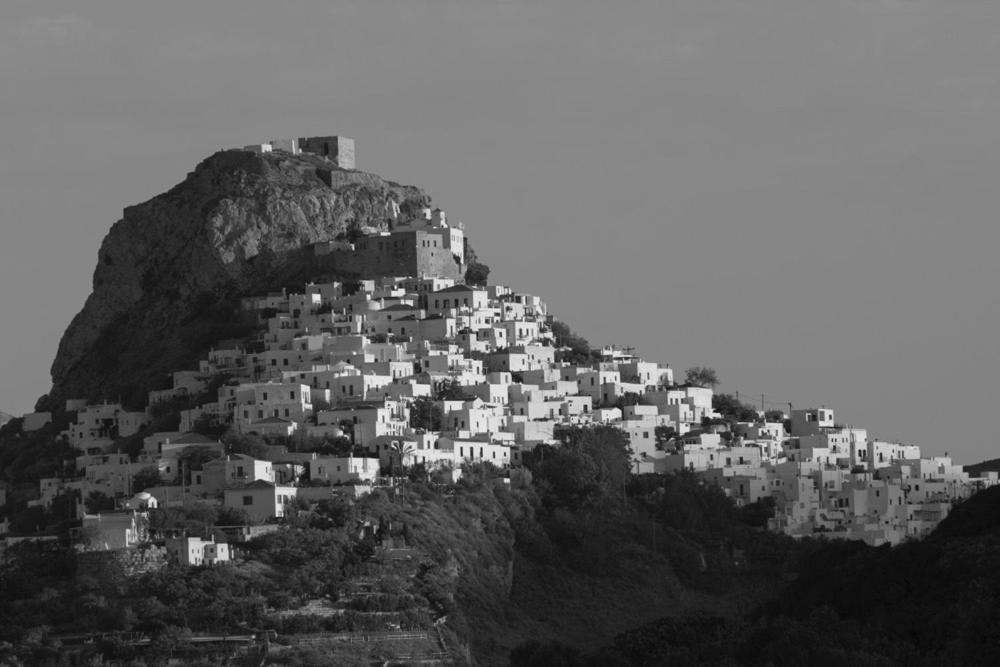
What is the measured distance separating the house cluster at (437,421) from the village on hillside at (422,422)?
74 millimetres

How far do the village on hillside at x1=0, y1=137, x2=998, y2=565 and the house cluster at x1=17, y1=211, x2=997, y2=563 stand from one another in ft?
0.24

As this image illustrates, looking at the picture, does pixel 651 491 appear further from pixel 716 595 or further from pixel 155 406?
pixel 155 406

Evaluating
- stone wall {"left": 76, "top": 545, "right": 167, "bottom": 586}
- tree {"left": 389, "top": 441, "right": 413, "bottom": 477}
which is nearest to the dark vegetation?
stone wall {"left": 76, "top": 545, "right": 167, "bottom": 586}

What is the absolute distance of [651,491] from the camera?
333 ft

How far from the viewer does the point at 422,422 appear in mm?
98938

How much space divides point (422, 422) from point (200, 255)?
54.5ft

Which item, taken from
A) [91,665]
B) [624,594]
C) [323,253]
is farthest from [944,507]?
[91,665]

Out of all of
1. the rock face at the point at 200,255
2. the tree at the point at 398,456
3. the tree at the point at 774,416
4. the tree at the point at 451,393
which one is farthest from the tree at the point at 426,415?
the tree at the point at 774,416

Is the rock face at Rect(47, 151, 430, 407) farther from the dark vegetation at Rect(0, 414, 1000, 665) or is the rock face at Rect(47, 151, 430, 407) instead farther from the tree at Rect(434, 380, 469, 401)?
the dark vegetation at Rect(0, 414, 1000, 665)

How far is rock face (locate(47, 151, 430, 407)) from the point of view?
111125 mm

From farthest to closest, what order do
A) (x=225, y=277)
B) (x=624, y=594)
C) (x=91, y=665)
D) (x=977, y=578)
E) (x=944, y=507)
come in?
(x=225, y=277) → (x=944, y=507) → (x=624, y=594) → (x=91, y=665) → (x=977, y=578)

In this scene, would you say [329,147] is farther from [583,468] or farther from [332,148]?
[583,468]

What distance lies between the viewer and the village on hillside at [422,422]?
9312 centimetres

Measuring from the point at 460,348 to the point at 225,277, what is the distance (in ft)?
31.7
